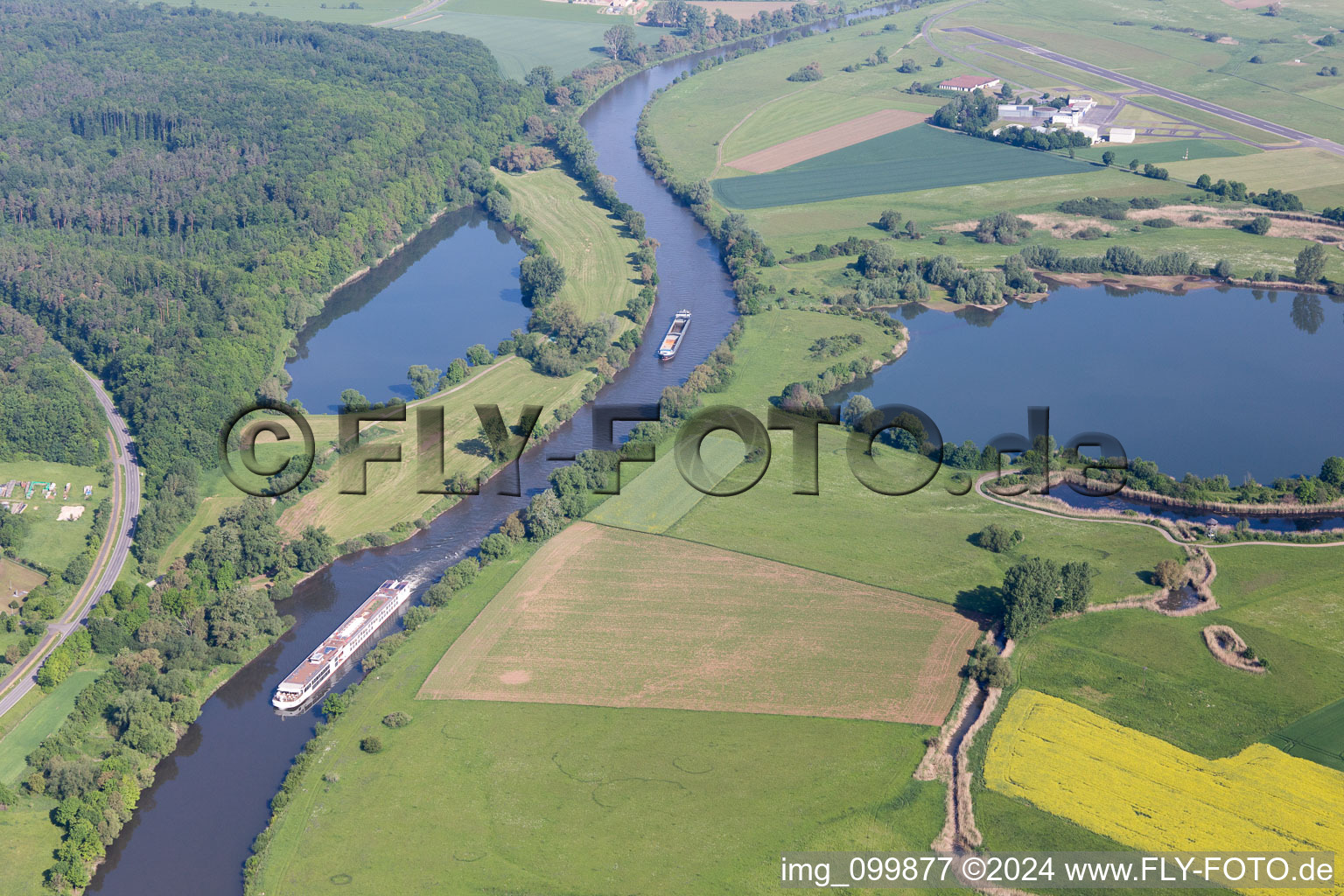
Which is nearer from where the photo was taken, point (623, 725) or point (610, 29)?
point (623, 725)

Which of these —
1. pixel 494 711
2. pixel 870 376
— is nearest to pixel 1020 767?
pixel 494 711

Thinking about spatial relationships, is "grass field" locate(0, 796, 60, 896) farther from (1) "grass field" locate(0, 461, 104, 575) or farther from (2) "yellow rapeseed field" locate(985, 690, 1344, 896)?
(2) "yellow rapeseed field" locate(985, 690, 1344, 896)

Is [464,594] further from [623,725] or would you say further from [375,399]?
[375,399]

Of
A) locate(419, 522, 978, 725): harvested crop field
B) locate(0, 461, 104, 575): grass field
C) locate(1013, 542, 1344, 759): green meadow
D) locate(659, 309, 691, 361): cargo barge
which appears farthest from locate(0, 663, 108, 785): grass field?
locate(659, 309, 691, 361): cargo barge

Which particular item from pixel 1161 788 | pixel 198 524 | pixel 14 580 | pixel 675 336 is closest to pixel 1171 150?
pixel 675 336

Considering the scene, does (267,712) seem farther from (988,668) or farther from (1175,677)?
(1175,677)

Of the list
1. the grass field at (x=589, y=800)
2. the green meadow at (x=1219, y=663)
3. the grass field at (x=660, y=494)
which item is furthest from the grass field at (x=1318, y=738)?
the grass field at (x=660, y=494)
